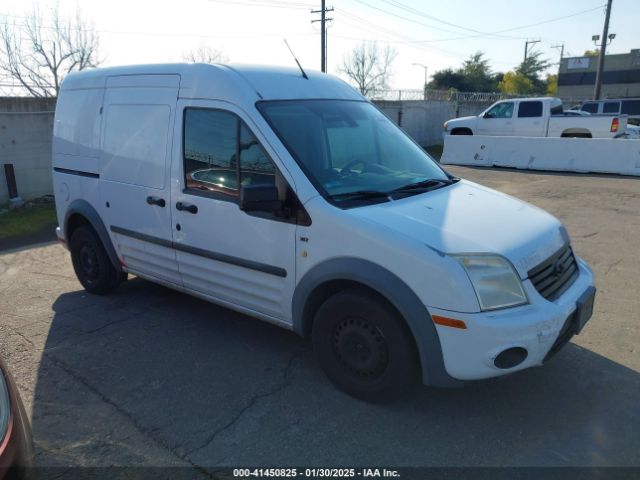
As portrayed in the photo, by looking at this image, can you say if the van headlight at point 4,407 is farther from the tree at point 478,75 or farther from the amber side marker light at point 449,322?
the tree at point 478,75

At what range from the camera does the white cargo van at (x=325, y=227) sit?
281 cm

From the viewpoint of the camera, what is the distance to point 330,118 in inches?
151

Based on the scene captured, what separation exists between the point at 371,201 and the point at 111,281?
10.3ft

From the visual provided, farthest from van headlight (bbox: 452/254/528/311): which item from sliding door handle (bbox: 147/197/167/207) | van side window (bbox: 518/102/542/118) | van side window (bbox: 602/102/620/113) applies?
van side window (bbox: 602/102/620/113)

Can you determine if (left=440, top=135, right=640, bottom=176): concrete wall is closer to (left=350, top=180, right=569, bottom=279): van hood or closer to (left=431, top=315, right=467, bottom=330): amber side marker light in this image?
(left=350, top=180, right=569, bottom=279): van hood

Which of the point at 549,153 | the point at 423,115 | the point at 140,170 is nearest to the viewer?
the point at 140,170

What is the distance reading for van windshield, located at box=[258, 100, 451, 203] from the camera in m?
3.39

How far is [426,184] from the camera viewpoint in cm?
378

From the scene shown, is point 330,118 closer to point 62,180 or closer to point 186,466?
point 186,466

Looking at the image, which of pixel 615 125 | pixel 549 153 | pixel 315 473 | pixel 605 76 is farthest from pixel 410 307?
pixel 605 76

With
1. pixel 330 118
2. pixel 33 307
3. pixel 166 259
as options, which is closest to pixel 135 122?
pixel 166 259

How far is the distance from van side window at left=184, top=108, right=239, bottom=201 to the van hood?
109cm

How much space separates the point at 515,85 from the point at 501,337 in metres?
73.1

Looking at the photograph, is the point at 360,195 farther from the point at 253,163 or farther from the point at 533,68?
the point at 533,68
